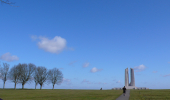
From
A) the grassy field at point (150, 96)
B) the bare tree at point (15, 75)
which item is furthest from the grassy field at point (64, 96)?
the bare tree at point (15, 75)

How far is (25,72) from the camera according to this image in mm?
82500

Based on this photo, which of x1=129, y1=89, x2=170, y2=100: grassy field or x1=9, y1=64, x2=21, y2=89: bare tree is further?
x1=9, y1=64, x2=21, y2=89: bare tree

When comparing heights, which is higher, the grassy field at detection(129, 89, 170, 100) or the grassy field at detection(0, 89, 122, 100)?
the grassy field at detection(129, 89, 170, 100)

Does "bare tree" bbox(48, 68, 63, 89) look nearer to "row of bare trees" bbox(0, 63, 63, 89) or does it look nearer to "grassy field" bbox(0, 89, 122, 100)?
"row of bare trees" bbox(0, 63, 63, 89)

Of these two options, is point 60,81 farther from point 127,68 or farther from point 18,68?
point 127,68

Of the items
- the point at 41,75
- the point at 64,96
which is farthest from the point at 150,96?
the point at 41,75

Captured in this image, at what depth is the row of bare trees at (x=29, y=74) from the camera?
80.2m

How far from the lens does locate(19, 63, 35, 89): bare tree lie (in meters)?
81.2

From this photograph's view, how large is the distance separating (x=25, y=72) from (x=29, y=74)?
2377 millimetres

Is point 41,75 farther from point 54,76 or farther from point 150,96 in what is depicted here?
point 150,96

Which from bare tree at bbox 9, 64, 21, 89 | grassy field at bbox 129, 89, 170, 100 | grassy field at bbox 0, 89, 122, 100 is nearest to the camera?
grassy field at bbox 129, 89, 170, 100

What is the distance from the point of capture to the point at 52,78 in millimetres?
89188

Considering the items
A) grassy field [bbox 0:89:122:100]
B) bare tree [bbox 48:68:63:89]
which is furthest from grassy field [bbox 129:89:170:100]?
bare tree [bbox 48:68:63:89]

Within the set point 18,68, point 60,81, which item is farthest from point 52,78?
point 18,68
